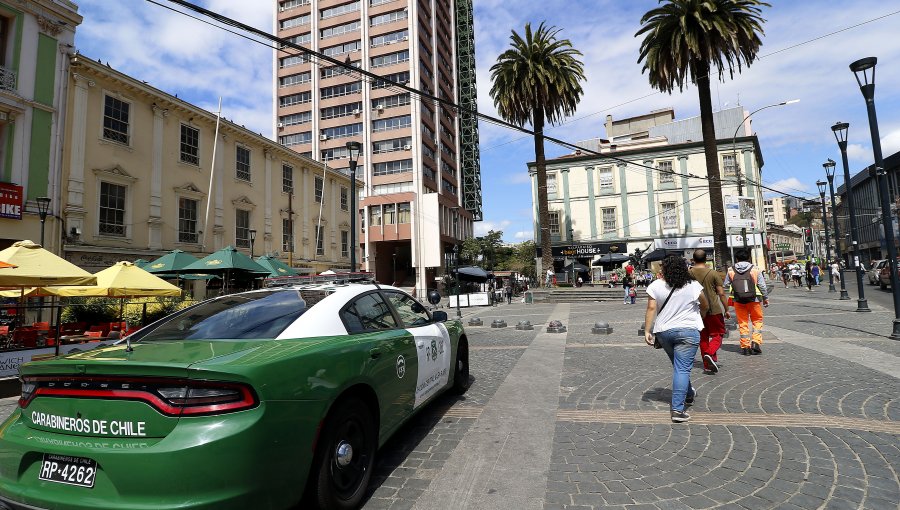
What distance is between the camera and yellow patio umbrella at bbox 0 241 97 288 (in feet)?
21.1

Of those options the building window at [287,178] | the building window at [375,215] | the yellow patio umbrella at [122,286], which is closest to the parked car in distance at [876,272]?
the yellow patio umbrella at [122,286]

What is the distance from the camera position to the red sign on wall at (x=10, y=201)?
538 inches

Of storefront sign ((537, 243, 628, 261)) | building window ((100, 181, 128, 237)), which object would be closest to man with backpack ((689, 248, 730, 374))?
building window ((100, 181, 128, 237))

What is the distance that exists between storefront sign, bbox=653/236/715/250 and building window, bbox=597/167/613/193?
Answer: 6264 mm

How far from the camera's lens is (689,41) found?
682 inches

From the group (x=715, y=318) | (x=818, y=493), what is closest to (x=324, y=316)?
(x=818, y=493)

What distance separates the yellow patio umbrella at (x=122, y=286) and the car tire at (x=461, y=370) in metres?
7.12

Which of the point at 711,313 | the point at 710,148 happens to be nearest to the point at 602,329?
the point at 711,313

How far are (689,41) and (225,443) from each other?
2099 cm

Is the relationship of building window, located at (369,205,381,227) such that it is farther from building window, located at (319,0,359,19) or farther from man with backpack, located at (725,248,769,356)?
man with backpack, located at (725,248,769,356)

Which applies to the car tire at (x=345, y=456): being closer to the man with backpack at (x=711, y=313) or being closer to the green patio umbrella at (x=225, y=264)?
the man with backpack at (x=711, y=313)

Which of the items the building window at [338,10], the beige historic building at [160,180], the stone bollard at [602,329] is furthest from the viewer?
the building window at [338,10]

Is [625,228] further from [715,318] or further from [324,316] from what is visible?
[324,316]

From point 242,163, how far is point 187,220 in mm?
4764
